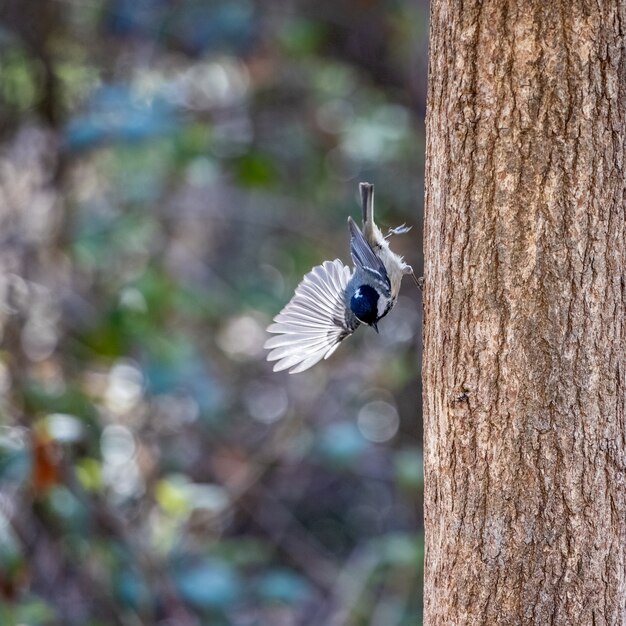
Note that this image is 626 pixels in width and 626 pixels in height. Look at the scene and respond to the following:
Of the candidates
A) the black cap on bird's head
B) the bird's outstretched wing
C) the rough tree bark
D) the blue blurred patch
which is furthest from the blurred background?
the rough tree bark

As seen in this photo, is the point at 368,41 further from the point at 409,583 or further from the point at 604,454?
the point at 604,454

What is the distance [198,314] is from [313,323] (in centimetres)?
249

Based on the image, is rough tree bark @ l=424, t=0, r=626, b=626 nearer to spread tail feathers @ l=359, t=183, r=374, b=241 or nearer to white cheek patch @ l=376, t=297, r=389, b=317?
white cheek patch @ l=376, t=297, r=389, b=317

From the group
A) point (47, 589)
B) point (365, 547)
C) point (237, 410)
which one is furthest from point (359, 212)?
point (47, 589)

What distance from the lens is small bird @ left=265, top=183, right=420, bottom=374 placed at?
297 cm

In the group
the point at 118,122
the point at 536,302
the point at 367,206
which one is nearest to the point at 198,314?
the point at 118,122

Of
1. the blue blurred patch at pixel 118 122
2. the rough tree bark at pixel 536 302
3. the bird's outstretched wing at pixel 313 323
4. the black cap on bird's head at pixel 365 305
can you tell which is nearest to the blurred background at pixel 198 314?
the blue blurred patch at pixel 118 122

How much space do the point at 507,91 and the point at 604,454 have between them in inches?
31.7

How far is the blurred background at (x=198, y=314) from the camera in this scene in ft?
13.9

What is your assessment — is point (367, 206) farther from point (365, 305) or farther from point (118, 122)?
point (118, 122)

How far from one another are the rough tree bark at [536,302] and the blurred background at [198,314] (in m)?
2.14

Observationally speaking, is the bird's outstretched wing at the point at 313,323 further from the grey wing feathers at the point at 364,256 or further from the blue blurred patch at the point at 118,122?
the blue blurred patch at the point at 118,122

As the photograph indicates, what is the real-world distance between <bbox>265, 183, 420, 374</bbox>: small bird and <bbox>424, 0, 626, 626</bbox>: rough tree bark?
928 mm

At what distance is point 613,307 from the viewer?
6.43 feet
